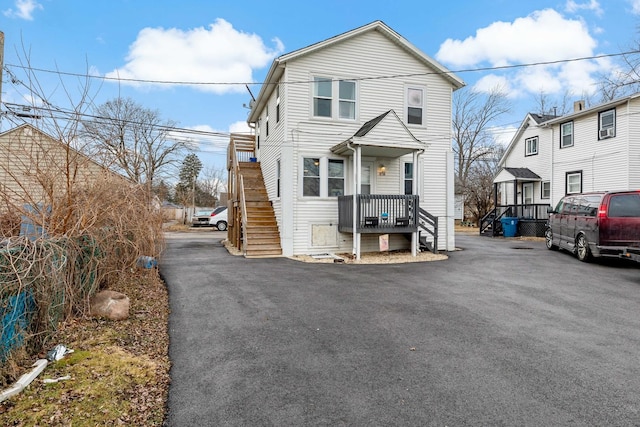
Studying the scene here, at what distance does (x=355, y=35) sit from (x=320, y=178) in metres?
5.06

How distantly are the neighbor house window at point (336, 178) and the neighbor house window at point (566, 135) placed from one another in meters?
14.0

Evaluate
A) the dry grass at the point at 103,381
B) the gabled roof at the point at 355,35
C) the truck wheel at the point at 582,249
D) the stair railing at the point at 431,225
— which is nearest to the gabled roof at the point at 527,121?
the gabled roof at the point at 355,35

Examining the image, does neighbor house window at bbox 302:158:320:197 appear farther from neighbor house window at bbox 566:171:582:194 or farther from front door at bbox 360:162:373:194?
neighbor house window at bbox 566:171:582:194

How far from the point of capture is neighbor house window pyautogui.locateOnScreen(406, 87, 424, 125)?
43.1 feet

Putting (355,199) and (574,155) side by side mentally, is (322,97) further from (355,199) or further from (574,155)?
(574,155)

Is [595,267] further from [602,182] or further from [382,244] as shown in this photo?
[602,182]

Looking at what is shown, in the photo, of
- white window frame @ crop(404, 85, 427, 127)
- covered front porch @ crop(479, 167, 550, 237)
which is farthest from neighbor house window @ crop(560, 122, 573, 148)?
white window frame @ crop(404, 85, 427, 127)

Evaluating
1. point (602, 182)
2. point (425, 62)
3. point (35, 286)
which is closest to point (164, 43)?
point (425, 62)

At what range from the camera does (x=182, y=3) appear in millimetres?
13484

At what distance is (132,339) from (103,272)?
1.78 m

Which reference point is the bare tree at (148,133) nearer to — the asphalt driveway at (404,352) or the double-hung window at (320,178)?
the double-hung window at (320,178)

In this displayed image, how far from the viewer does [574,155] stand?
61.2 ft

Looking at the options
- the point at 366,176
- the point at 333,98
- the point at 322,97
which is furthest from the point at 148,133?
the point at 366,176

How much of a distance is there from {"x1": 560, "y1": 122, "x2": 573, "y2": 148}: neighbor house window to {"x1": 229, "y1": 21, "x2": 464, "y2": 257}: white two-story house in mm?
9763
